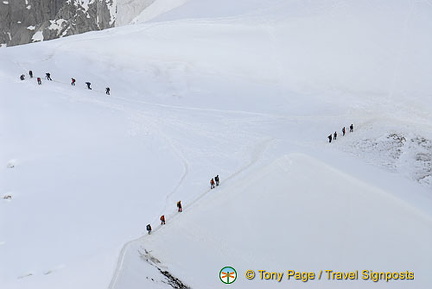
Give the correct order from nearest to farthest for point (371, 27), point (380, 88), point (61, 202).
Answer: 1. point (61, 202)
2. point (380, 88)
3. point (371, 27)

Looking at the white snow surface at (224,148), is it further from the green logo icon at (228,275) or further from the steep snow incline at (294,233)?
the green logo icon at (228,275)

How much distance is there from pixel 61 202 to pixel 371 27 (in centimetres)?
2770

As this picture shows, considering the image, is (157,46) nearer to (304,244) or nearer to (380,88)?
(380,88)

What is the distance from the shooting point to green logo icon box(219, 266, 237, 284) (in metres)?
14.7

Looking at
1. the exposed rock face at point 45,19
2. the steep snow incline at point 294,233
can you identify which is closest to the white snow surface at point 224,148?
the steep snow incline at point 294,233

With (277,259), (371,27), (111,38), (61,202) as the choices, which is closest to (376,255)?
(277,259)

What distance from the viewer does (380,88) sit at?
101 feet

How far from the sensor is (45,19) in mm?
104688

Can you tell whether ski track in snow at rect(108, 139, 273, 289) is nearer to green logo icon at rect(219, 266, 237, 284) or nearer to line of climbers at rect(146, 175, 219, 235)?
line of climbers at rect(146, 175, 219, 235)

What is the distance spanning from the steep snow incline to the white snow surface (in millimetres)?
63

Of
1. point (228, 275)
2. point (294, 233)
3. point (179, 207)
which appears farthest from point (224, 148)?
point (228, 275)

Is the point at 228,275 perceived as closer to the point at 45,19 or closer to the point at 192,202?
the point at 192,202

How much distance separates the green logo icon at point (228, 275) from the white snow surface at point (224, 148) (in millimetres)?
214

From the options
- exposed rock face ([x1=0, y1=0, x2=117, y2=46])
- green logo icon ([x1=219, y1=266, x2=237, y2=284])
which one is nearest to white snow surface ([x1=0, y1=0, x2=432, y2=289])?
green logo icon ([x1=219, y1=266, x2=237, y2=284])
